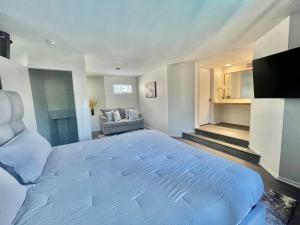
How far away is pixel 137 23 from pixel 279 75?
220 cm

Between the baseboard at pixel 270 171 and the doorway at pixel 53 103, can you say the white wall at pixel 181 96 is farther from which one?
the doorway at pixel 53 103

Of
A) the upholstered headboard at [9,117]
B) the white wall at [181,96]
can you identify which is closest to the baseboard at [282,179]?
the white wall at [181,96]

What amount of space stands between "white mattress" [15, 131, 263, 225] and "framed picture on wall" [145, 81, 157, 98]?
160 inches

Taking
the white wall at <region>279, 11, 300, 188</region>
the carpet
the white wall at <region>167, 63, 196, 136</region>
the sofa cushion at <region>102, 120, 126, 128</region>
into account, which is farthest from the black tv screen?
the sofa cushion at <region>102, 120, 126, 128</region>

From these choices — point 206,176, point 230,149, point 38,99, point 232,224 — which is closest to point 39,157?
point 206,176

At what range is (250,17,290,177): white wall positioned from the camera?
2193 mm

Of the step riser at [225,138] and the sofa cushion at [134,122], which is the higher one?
the sofa cushion at [134,122]

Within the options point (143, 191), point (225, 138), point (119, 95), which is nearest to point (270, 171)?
point (225, 138)

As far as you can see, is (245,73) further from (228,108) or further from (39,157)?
(39,157)

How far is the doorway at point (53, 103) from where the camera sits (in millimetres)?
3396

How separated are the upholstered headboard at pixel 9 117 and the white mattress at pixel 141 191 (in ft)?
1.56

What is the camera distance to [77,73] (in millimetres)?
3174

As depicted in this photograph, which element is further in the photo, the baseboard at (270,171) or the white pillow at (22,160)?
the baseboard at (270,171)

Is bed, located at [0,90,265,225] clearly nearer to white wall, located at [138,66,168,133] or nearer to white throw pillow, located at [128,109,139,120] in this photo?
white wall, located at [138,66,168,133]
